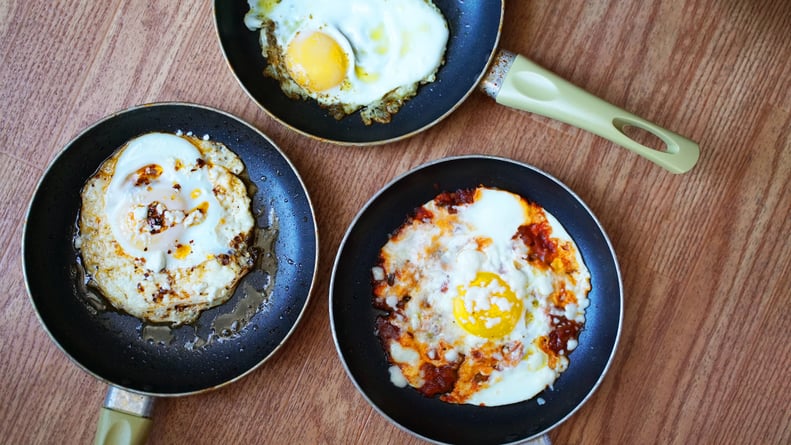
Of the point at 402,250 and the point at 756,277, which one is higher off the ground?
the point at 756,277

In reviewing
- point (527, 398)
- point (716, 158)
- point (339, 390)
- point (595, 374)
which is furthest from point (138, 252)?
point (716, 158)

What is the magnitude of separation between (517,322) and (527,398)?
0.18 m

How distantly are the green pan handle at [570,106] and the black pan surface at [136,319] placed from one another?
49cm

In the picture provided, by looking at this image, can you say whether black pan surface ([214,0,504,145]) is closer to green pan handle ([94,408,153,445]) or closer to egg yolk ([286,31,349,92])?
Answer: egg yolk ([286,31,349,92])

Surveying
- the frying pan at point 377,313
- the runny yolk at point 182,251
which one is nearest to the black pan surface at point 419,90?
the frying pan at point 377,313

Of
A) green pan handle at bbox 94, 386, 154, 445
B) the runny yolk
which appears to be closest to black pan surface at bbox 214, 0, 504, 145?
the runny yolk

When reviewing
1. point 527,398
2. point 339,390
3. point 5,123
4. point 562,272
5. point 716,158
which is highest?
point 716,158

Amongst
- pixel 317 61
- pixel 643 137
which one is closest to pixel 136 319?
pixel 317 61

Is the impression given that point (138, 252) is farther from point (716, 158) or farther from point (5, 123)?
point (716, 158)

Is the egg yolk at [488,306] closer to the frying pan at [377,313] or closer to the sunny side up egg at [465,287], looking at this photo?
the sunny side up egg at [465,287]

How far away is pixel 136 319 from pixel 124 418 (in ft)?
0.70

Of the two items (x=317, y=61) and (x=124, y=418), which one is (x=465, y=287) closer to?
(x=317, y=61)

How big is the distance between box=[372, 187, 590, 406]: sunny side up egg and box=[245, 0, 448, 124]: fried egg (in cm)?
28

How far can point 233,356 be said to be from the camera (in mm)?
1395
